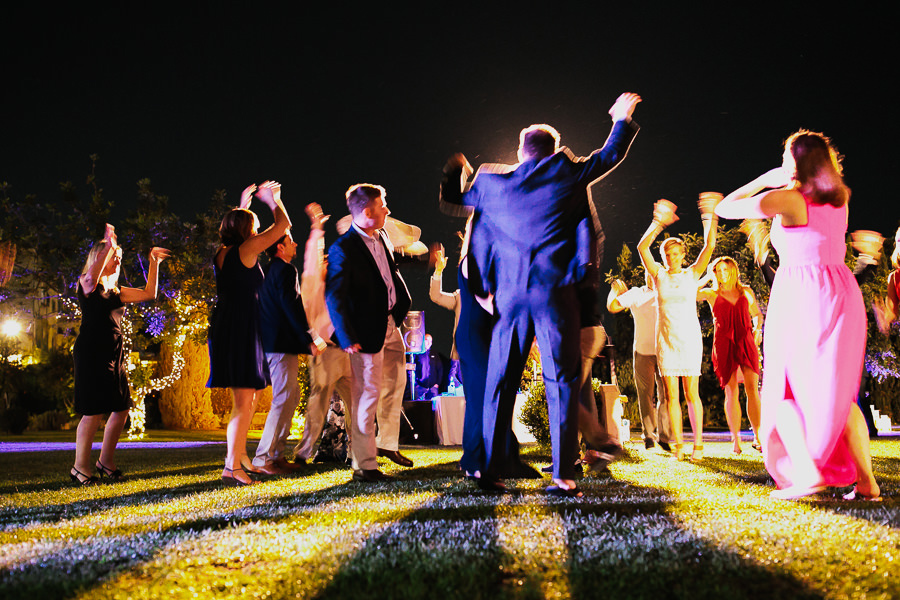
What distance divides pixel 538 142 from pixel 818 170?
1.48 meters

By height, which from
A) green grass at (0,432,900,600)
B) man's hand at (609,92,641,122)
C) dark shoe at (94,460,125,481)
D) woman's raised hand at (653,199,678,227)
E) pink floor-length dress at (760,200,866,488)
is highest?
man's hand at (609,92,641,122)

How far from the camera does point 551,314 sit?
3.63m

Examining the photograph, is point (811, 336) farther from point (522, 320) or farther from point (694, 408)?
point (694, 408)

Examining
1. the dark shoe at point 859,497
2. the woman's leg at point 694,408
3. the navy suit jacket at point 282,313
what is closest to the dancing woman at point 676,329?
the woman's leg at point 694,408

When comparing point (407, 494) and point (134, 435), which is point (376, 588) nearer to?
point (407, 494)

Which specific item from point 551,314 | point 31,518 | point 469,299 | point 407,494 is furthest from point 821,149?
point 31,518

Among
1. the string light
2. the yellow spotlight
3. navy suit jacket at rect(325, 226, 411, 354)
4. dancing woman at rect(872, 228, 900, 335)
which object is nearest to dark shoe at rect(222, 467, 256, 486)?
navy suit jacket at rect(325, 226, 411, 354)

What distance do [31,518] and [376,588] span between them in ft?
7.58

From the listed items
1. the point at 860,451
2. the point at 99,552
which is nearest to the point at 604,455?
the point at 860,451

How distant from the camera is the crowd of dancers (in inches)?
139

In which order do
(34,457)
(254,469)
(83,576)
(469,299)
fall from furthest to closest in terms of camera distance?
(34,457), (254,469), (469,299), (83,576)

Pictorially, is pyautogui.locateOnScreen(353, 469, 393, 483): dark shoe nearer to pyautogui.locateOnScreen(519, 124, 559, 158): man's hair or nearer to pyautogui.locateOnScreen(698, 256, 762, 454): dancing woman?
pyautogui.locateOnScreen(519, 124, 559, 158): man's hair

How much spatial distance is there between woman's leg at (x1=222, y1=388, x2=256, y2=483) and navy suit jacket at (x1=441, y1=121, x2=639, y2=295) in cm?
208

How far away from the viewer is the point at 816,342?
349cm
